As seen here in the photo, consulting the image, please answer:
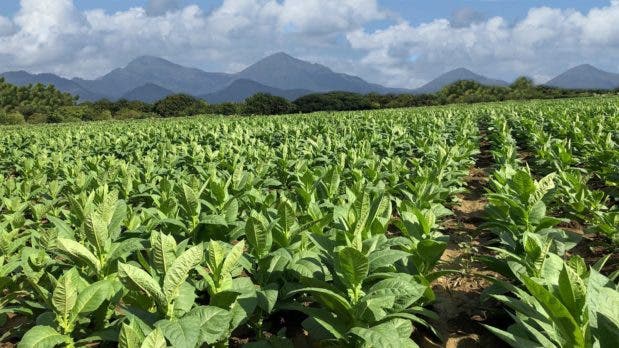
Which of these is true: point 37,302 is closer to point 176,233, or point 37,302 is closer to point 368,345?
point 176,233

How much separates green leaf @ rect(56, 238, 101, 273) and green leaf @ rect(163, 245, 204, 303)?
742mm

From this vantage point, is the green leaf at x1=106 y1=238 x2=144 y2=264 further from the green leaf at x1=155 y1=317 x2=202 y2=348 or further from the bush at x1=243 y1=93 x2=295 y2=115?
the bush at x1=243 y1=93 x2=295 y2=115

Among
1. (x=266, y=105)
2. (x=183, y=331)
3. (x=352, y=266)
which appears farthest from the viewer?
(x=266, y=105)

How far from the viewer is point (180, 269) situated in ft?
7.69

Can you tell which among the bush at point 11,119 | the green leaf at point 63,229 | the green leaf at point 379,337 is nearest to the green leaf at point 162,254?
the green leaf at point 379,337

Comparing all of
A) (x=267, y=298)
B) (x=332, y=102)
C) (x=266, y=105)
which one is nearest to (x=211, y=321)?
(x=267, y=298)

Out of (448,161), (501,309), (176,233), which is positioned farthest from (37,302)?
(448,161)

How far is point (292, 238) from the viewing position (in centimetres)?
345

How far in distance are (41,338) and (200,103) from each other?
77.1 metres

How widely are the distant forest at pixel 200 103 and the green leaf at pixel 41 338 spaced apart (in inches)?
2386

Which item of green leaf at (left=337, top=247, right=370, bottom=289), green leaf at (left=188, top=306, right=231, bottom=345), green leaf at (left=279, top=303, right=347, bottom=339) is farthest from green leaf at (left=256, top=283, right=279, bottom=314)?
green leaf at (left=337, top=247, right=370, bottom=289)

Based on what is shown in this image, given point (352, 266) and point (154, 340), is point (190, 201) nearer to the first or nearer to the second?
point (352, 266)

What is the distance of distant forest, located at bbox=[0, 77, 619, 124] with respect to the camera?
208 ft

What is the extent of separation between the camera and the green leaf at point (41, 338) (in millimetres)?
2280
